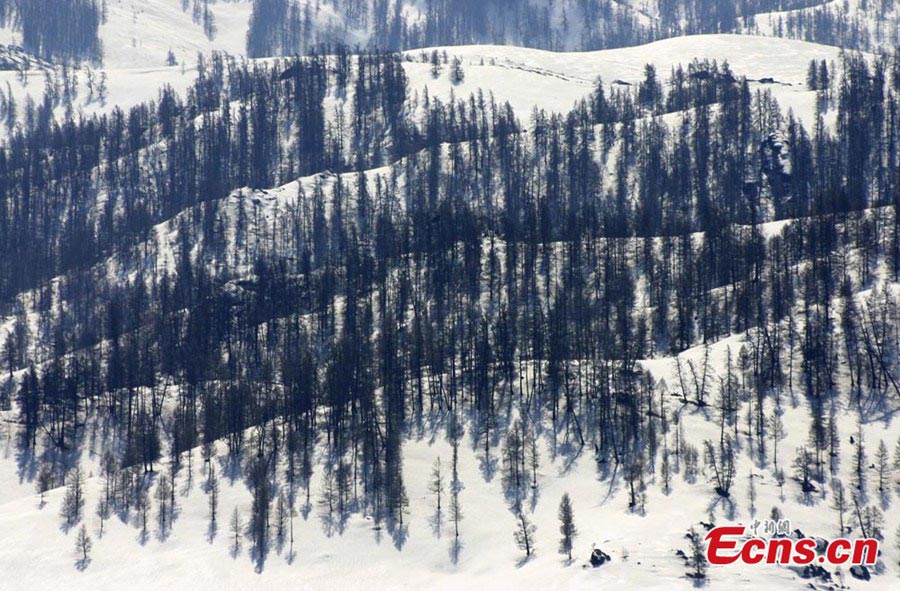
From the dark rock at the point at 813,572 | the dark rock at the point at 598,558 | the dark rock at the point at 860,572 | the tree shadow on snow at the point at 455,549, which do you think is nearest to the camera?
the dark rock at the point at 813,572

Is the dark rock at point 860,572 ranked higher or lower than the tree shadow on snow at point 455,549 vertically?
higher

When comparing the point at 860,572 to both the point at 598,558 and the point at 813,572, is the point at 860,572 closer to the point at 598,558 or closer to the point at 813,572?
the point at 813,572

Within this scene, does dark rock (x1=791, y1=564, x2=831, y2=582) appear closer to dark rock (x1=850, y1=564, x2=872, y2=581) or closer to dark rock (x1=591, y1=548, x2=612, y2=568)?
dark rock (x1=850, y1=564, x2=872, y2=581)

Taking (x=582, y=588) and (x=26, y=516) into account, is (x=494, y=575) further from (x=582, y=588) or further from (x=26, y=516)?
(x=26, y=516)

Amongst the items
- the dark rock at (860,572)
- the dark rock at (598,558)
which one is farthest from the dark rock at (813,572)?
the dark rock at (598,558)

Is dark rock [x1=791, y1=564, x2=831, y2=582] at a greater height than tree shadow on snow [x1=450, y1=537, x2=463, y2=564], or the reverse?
dark rock [x1=791, y1=564, x2=831, y2=582]

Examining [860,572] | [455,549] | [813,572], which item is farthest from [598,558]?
[860,572]

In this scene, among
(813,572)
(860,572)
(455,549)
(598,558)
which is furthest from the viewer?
(455,549)

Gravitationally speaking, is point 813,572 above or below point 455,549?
above

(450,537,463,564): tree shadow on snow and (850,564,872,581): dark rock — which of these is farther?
(450,537,463,564): tree shadow on snow

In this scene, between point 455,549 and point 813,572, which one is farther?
point 455,549

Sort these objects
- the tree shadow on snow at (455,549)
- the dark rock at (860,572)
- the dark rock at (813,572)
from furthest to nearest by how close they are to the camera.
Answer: the tree shadow on snow at (455,549) < the dark rock at (860,572) < the dark rock at (813,572)

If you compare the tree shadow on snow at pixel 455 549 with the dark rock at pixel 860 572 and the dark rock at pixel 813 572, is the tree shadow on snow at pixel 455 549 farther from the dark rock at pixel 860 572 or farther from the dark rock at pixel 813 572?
the dark rock at pixel 860 572

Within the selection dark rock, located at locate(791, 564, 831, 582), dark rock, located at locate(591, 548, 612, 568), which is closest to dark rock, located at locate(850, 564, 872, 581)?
dark rock, located at locate(791, 564, 831, 582)
